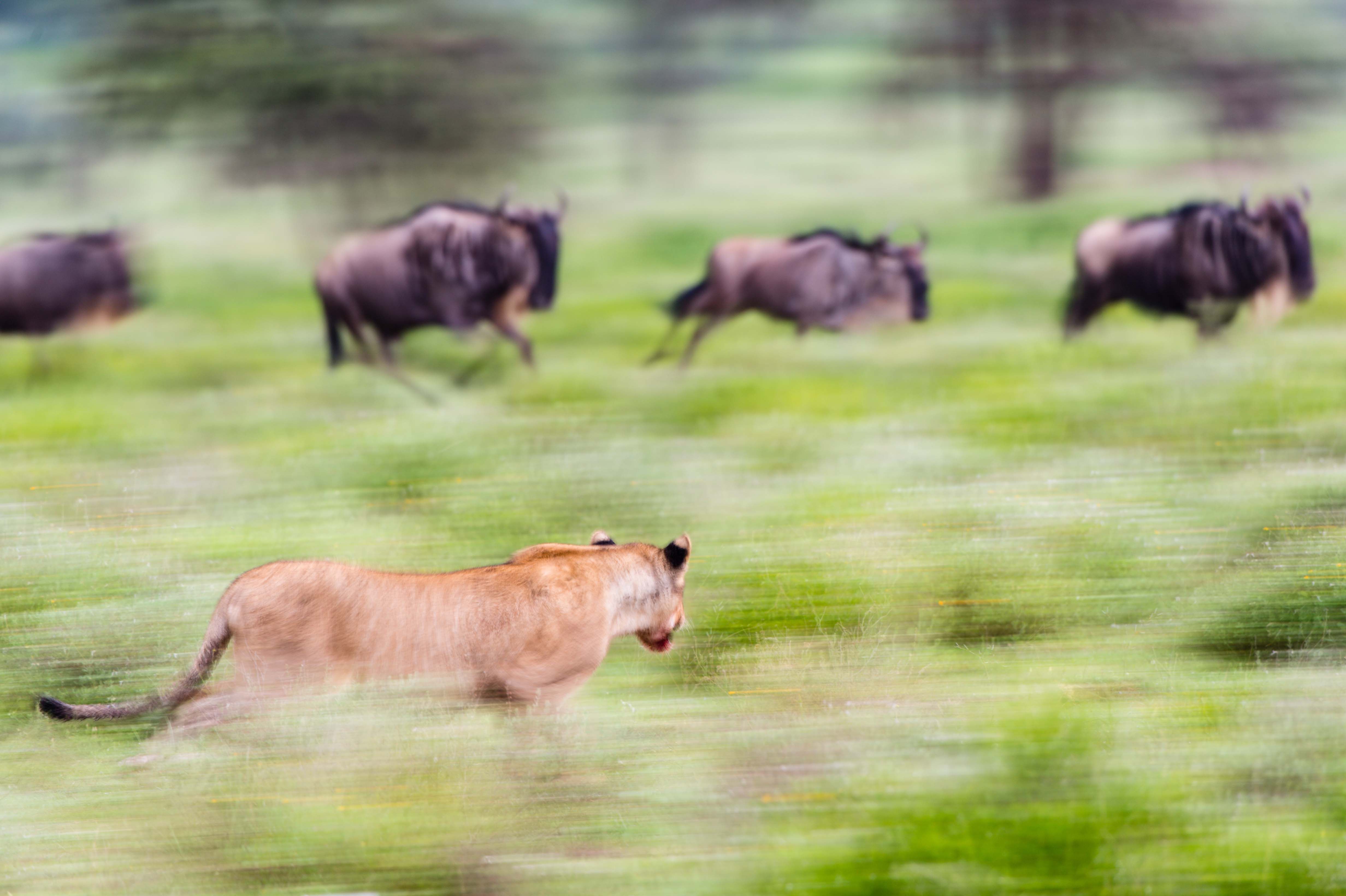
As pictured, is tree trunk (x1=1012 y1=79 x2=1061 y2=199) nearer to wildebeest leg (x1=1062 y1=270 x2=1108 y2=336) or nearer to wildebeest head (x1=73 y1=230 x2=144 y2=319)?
wildebeest leg (x1=1062 y1=270 x2=1108 y2=336)

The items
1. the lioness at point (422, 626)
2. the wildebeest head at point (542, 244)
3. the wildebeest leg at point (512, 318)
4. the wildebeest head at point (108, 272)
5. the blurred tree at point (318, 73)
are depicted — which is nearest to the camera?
the lioness at point (422, 626)

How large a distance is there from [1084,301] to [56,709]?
827 cm

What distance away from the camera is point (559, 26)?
11352 mm

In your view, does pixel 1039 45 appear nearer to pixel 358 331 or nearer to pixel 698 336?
pixel 698 336

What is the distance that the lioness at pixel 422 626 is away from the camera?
3979 mm

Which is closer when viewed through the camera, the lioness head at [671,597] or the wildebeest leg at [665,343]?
the lioness head at [671,597]

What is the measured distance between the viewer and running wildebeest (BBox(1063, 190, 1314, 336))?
10.1 meters

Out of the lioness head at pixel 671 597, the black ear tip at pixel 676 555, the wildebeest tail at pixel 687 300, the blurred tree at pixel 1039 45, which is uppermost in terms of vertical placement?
the blurred tree at pixel 1039 45

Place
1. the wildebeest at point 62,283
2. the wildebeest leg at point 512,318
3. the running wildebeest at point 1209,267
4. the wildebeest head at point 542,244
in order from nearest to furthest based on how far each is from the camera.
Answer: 1. the wildebeest leg at point 512,318
2. the wildebeest head at point 542,244
3. the running wildebeest at point 1209,267
4. the wildebeest at point 62,283

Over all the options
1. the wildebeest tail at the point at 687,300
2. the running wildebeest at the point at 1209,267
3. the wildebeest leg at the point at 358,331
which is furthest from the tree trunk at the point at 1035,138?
the wildebeest leg at the point at 358,331

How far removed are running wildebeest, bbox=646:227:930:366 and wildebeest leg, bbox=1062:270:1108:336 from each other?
3.63 feet

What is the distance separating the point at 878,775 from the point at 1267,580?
95.4 inches

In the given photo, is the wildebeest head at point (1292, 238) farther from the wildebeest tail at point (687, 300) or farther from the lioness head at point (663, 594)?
the lioness head at point (663, 594)

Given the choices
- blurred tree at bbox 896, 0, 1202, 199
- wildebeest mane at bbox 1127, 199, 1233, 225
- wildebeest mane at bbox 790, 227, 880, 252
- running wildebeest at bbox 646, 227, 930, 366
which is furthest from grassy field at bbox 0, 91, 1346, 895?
blurred tree at bbox 896, 0, 1202, 199
